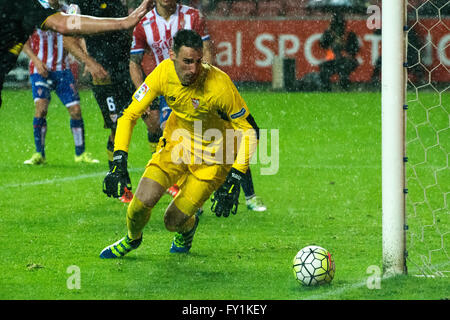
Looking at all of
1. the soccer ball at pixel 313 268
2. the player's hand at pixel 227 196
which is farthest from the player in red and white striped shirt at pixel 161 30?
the soccer ball at pixel 313 268

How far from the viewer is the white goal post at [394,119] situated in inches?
207

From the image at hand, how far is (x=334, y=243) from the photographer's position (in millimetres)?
6613

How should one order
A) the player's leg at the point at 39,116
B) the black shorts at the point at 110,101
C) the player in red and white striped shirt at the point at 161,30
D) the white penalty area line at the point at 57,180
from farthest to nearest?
the player's leg at the point at 39,116, the white penalty area line at the point at 57,180, the black shorts at the point at 110,101, the player in red and white striped shirt at the point at 161,30

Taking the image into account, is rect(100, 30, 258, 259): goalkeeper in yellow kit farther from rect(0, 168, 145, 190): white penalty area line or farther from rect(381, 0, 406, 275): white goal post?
rect(0, 168, 145, 190): white penalty area line

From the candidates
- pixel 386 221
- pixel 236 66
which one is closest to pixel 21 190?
pixel 386 221

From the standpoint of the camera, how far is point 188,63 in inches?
223

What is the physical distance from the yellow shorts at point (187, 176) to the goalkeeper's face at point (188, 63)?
61cm

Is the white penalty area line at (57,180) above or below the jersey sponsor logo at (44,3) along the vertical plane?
below

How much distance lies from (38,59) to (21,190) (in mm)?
2471

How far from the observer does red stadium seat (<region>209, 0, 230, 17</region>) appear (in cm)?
2219

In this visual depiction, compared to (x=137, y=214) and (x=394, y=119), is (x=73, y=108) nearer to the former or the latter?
(x=137, y=214)

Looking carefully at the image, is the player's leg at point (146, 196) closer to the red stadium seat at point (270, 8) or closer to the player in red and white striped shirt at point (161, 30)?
the player in red and white striped shirt at point (161, 30)

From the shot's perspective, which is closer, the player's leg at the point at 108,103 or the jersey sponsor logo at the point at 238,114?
the jersey sponsor logo at the point at 238,114

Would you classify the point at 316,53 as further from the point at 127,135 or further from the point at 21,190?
the point at 127,135
